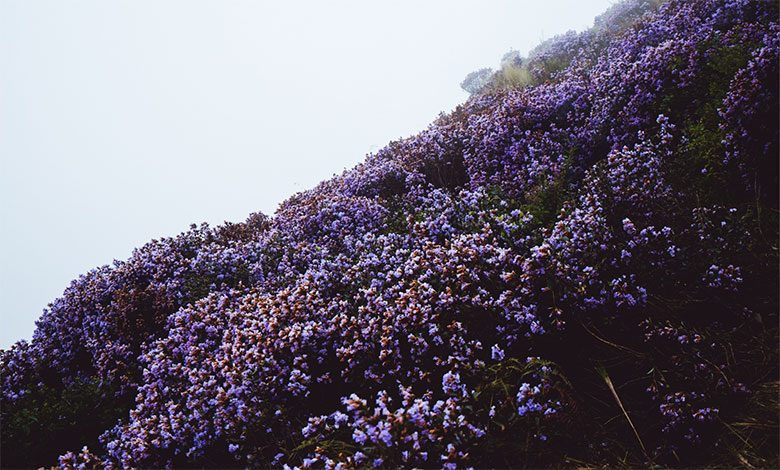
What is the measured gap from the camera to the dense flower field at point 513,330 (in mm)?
2496

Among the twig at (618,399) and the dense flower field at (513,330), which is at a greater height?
the dense flower field at (513,330)

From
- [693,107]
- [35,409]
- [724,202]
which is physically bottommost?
[724,202]

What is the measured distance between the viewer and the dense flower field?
2496 mm

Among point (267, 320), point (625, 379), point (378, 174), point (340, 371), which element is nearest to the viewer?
point (625, 379)

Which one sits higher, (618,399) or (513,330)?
(513,330)

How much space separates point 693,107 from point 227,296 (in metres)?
5.67

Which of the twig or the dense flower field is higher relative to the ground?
the dense flower field

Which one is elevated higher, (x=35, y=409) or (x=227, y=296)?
(x=227, y=296)

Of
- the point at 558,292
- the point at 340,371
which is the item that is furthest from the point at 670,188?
the point at 340,371

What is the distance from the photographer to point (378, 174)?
23.0 feet

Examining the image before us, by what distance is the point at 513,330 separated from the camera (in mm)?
3031

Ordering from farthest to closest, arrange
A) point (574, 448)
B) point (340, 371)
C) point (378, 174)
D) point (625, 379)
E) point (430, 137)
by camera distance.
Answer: point (430, 137)
point (378, 174)
point (340, 371)
point (625, 379)
point (574, 448)

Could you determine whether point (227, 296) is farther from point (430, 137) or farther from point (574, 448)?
point (430, 137)

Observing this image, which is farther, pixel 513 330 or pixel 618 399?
pixel 513 330
